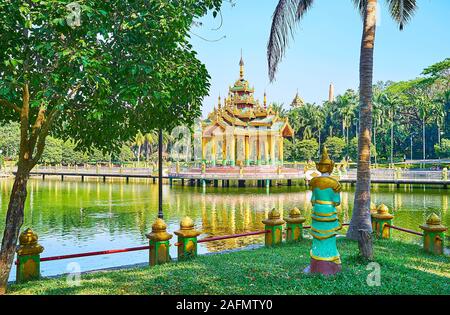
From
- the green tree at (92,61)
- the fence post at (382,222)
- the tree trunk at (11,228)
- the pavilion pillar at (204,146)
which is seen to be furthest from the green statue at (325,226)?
the pavilion pillar at (204,146)

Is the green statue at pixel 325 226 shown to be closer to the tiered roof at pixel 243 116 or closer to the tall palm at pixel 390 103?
the tiered roof at pixel 243 116

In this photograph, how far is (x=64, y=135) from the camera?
9039mm

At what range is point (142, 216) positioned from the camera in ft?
72.5

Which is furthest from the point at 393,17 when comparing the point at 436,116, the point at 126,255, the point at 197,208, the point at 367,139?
the point at 436,116

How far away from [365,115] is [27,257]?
814 centimetres

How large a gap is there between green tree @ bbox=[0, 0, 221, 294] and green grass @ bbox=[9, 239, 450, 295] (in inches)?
64.7

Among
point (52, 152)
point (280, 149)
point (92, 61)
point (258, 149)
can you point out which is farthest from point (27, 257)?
point (52, 152)

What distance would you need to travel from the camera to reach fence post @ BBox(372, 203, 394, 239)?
11.7 metres

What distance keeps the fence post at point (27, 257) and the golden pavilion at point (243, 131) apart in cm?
3354

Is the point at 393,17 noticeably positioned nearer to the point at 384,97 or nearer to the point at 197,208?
the point at 197,208

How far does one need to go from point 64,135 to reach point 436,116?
196 feet

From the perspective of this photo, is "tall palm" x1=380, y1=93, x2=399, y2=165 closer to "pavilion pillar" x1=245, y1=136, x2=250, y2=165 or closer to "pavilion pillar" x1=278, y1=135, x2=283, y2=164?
"pavilion pillar" x1=278, y1=135, x2=283, y2=164

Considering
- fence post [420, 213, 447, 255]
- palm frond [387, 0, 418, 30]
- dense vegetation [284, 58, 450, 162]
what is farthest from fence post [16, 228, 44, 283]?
dense vegetation [284, 58, 450, 162]

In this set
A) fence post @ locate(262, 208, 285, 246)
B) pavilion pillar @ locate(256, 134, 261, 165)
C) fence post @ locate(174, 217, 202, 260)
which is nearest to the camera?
fence post @ locate(174, 217, 202, 260)
